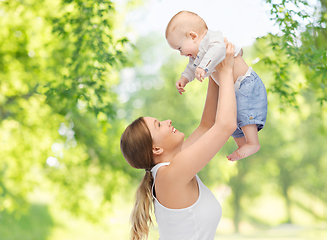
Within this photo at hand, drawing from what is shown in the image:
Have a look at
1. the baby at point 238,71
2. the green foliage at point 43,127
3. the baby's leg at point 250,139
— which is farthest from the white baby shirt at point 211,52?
the green foliage at point 43,127

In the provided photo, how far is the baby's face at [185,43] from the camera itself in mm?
1250

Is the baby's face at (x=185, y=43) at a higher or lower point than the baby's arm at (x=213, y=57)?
higher

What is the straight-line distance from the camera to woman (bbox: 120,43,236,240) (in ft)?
3.59

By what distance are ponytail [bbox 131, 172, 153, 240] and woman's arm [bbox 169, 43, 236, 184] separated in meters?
0.30

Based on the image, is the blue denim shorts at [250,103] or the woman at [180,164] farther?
the blue denim shorts at [250,103]

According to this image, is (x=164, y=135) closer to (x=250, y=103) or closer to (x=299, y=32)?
(x=250, y=103)

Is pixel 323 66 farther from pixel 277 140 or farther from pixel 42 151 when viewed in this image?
pixel 277 140

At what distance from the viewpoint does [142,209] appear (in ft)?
4.49

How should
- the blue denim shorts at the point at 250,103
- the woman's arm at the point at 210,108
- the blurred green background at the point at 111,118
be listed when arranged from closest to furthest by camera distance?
the blue denim shorts at the point at 250,103 < the woman's arm at the point at 210,108 < the blurred green background at the point at 111,118

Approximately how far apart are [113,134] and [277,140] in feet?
17.6

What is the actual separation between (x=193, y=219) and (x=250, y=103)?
0.52 meters

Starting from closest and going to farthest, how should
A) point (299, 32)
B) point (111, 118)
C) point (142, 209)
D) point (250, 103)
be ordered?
1. point (250, 103)
2. point (142, 209)
3. point (299, 32)
4. point (111, 118)

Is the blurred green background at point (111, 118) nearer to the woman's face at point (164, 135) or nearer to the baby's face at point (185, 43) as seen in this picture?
the baby's face at point (185, 43)

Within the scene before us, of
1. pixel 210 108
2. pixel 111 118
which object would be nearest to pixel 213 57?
pixel 210 108
